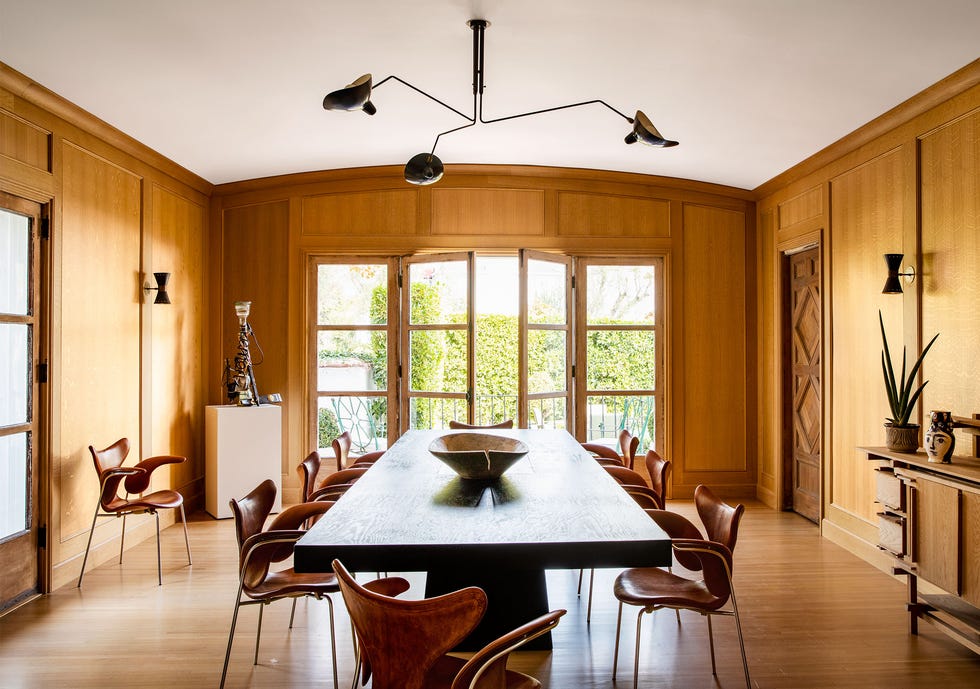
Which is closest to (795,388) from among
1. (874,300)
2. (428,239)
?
(874,300)

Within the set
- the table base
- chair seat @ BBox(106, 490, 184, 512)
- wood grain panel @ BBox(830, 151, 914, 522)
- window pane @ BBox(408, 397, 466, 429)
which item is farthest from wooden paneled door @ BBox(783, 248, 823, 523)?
chair seat @ BBox(106, 490, 184, 512)

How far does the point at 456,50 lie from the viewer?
3.49 metres

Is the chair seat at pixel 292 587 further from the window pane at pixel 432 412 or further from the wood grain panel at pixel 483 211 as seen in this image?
the wood grain panel at pixel 483 211

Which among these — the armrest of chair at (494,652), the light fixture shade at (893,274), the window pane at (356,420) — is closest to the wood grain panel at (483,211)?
the window pane at (356,420)

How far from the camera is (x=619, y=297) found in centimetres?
608

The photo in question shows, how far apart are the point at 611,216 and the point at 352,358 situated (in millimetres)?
2734

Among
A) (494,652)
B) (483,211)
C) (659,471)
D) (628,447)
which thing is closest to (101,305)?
(483,211)

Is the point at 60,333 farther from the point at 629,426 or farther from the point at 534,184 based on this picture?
the point at 629,426

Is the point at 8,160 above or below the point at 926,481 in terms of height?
above

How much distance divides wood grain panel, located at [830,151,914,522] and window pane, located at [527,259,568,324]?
2.21 metres

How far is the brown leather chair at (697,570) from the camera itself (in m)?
2.41

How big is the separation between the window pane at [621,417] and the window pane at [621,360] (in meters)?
0.12

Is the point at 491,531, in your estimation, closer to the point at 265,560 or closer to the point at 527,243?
the point at 265,560

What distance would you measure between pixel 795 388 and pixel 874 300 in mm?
1468
